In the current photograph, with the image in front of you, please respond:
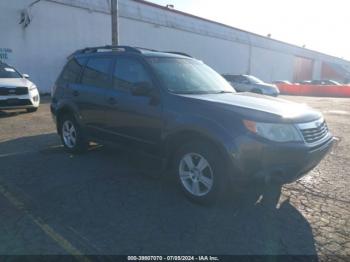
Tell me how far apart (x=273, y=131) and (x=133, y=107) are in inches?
76.4

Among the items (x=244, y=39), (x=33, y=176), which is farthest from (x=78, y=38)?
(x=244, y=39)

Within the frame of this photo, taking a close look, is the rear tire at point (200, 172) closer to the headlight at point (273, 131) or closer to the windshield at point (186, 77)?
the headlight at point (273, 131)

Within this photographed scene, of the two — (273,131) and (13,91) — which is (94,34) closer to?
(13,91)

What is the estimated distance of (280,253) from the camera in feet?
9.28

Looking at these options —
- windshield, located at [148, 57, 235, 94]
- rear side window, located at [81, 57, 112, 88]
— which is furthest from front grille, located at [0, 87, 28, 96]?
windshield, located at [148, 57, 235, 94]

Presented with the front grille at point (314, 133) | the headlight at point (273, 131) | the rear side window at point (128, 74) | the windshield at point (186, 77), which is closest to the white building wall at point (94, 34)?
the rear side window at point (128, 74)

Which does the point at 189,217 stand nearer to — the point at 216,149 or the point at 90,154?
the point at 216,149

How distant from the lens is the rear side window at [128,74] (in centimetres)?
428

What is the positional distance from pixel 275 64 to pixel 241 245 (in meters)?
39.9

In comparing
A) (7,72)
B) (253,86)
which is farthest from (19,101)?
(253,86)

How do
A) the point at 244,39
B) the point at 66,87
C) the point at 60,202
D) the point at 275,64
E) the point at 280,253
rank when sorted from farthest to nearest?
the point at 275,64
the point at 244,39
the point at 66,87
the point at 60,202
the point at 280,253

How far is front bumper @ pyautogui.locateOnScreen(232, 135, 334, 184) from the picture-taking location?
3.19 meters

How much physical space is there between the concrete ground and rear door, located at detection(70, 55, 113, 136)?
0.73m

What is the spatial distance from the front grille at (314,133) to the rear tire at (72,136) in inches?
143
